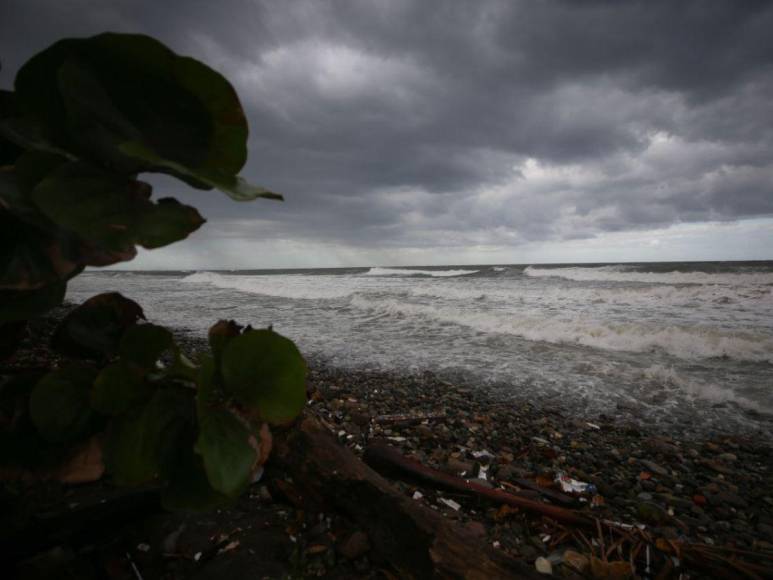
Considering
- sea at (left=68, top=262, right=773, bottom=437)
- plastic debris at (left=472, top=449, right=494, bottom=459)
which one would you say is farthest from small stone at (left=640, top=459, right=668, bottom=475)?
plastic debris at (left=472, top=449, right=494, bottom=459)

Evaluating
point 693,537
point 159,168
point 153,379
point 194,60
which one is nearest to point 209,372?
point 153,379

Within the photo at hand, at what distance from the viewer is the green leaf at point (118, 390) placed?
644mm

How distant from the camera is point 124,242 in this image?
1.75ft

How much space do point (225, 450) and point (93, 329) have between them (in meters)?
0.38

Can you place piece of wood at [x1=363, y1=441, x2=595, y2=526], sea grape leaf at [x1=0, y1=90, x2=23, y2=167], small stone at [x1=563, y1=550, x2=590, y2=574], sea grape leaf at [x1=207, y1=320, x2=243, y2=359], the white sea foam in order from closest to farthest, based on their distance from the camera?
sea grape leaf at [x1=0, y1=90, x2=23, y2=167] < sea grape leaf at [x1=207, y1=320, x2=243, y2=359] < small stone at [x1=563, y1=550, x2=590, y2=574] < piece of wood at [x1=363, y1=441, x2=595, y2=526] < the white sea foam

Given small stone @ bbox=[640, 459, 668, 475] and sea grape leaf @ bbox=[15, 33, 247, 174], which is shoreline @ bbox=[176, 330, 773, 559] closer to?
small stone @ bbox=[640, 459, 668, 475]

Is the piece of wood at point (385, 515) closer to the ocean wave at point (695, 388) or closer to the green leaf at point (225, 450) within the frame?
the green leaf at point (225, 450)

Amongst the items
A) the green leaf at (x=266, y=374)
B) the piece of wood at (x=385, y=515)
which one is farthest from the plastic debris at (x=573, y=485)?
the green leaf at (x=266, y=374)

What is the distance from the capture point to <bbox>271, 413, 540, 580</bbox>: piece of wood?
4.34 feet

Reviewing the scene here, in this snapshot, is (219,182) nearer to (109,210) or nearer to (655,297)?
(109,210)

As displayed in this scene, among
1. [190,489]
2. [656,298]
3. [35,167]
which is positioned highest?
[35,167]

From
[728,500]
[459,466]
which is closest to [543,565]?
[459,466]

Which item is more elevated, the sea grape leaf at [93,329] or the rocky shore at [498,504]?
the sea grape leaf at [93,329]

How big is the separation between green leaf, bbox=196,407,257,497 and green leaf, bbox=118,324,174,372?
5.6 inches
